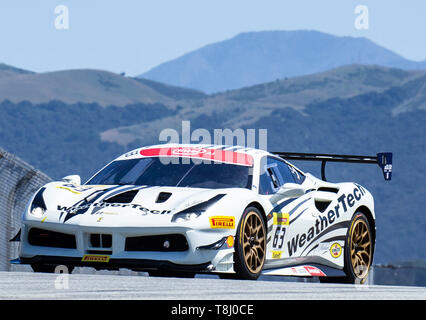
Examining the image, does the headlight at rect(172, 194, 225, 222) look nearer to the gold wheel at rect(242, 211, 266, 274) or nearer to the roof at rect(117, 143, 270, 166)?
the gold wheel at rect(242, 211, 266, 274)

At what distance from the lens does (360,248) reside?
10.8 meters

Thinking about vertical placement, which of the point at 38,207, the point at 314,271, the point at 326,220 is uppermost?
the point at 38,207

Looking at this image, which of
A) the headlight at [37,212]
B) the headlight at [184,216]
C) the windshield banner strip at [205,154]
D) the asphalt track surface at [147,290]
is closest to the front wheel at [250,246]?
the headlight at [184,216]

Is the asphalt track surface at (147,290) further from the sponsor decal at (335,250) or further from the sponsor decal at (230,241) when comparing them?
the sponsor decal at (335,250)

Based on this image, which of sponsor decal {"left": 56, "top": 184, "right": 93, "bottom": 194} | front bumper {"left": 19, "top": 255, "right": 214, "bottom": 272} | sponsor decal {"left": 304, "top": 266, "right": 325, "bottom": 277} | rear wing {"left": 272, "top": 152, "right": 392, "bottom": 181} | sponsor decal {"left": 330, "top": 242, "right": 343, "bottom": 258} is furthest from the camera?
rear wing {"left": 272, "top": 152, "right": 392, "bottom": 181}

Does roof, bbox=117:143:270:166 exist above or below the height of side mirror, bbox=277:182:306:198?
above

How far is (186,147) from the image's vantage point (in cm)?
971

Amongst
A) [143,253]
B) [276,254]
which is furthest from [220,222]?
[276,254]

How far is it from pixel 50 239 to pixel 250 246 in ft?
5.53

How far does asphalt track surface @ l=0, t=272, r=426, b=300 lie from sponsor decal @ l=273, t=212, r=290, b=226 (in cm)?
189

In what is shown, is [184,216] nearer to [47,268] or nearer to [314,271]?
[47,268]

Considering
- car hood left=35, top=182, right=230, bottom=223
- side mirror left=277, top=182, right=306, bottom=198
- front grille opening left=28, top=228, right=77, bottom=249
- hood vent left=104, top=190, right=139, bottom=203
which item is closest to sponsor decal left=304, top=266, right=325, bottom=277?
side mirror left=277, top=182, right=306, bottom=198

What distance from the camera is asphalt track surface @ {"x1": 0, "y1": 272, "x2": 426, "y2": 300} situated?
5.41 meters
